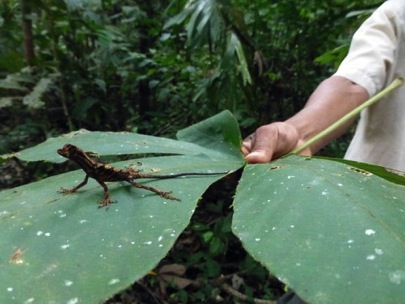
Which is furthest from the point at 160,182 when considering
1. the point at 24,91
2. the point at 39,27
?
the point at 39,27

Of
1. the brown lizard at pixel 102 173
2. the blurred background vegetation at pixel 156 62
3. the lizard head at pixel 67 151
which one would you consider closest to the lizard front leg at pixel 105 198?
the brown lizard at pixel 102 173

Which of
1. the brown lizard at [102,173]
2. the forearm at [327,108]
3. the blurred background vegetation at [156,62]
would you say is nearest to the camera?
the brown lizard at [102,173]

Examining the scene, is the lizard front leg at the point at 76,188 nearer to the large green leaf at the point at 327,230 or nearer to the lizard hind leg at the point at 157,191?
the lizard hind leg at the point at 157,191

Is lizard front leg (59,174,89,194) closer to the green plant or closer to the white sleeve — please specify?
the green plant

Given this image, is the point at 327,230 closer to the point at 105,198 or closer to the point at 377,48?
the point at 105,198

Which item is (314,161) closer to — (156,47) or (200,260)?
(200,260)

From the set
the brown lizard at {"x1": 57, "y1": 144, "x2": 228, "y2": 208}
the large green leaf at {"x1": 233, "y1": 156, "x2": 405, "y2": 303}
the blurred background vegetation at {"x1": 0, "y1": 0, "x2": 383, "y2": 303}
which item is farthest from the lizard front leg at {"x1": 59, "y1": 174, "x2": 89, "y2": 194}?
the blurred background vegetation at {"x1": 0, "y1": 0, "x2": 383, "y2": 303}
